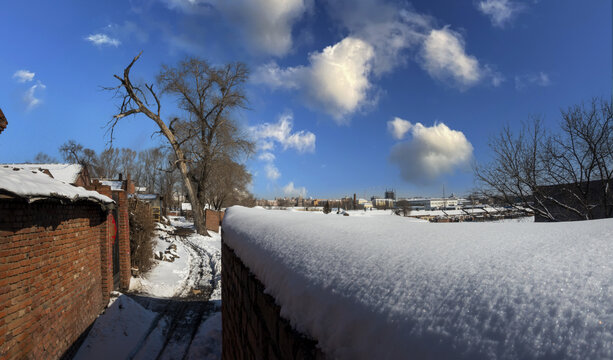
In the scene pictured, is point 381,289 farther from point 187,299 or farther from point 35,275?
point 187,299

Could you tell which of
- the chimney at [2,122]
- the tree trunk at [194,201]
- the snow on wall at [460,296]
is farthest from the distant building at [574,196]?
the tree trunk at [194,201]

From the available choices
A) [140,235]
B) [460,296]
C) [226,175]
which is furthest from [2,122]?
A: [226,175]

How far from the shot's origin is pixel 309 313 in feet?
3.41

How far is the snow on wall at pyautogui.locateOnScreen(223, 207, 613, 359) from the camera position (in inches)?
20.5

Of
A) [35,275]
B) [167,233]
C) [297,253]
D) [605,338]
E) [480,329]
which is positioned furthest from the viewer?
[167,233]

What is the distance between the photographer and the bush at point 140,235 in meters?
11.1

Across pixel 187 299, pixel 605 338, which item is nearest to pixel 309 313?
pixel 605 338

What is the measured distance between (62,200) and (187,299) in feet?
17.9

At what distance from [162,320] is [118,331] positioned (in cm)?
107

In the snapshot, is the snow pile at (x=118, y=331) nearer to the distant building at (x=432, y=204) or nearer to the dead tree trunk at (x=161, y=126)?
the dead tree trunk at (x=161, y=126)

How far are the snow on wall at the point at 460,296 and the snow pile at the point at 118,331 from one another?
6.57 m

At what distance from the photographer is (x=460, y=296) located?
659 mm

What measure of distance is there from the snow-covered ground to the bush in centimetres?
48

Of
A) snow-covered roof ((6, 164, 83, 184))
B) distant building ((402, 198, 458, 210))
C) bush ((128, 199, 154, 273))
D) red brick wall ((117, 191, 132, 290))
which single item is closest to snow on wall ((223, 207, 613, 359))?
red brick wall ((117, 191, 132, 290))
